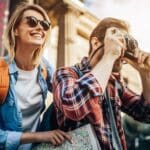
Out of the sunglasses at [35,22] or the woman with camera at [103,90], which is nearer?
the woman with camera at [103,90]

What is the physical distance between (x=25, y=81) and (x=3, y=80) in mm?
158

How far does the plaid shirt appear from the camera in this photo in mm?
2037

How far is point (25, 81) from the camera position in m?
2.45

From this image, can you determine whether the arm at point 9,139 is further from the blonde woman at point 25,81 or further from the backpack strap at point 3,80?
the backpack strap at point 3,80

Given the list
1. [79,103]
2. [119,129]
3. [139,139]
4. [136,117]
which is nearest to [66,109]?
[79,103]

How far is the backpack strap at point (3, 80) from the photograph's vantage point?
2.29 m

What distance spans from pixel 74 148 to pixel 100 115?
0.61ft

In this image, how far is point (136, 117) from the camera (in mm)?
2441

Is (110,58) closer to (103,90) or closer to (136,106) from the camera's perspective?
(103,90)

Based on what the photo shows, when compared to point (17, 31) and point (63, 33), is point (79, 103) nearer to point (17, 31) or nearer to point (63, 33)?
point (17, 31)

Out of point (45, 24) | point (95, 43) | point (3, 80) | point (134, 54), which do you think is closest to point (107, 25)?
point (95, 43)

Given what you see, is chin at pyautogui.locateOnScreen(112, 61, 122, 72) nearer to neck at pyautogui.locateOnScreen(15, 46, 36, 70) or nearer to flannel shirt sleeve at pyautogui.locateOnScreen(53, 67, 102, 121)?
flannel shirt sleeve at pyautogui.locateOnScreen(53, 67, 102, 121)

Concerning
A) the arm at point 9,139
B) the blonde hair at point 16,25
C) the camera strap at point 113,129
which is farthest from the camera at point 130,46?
the arm at point 9,139

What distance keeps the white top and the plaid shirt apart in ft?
0.84
